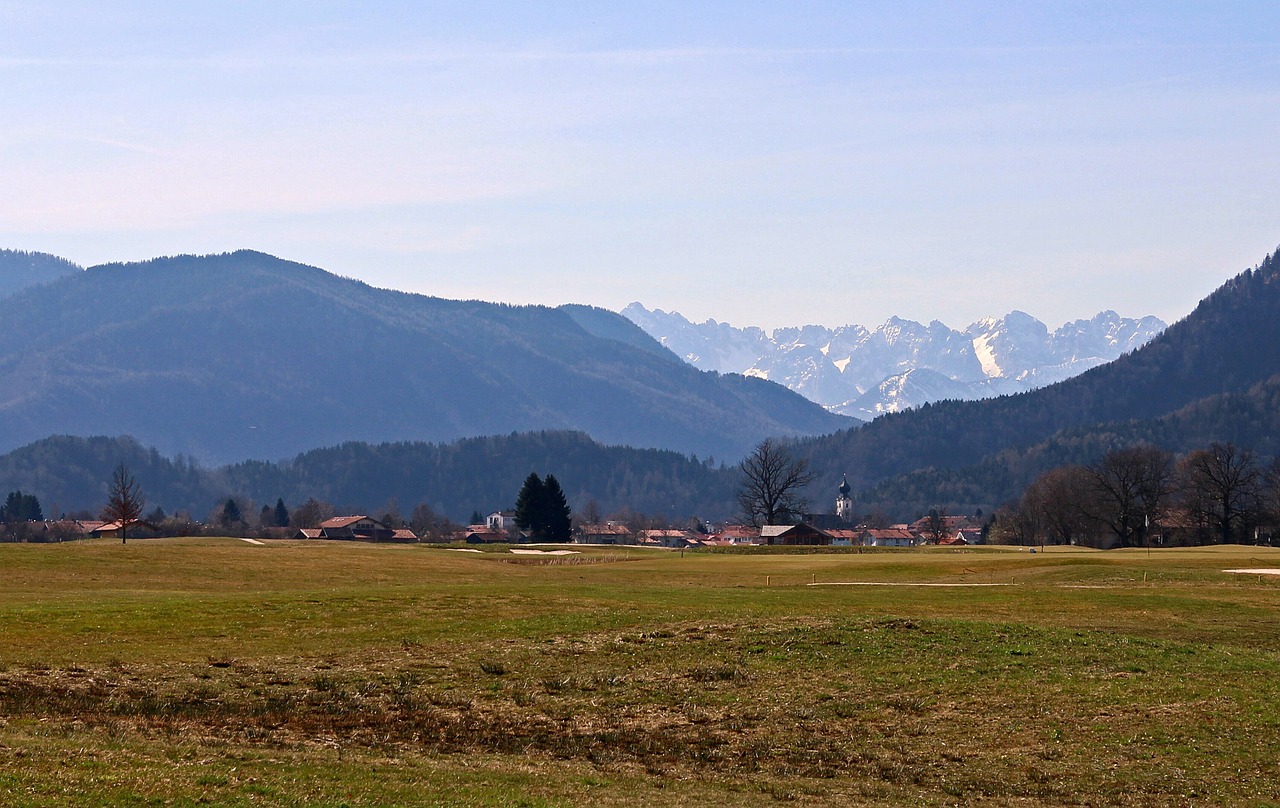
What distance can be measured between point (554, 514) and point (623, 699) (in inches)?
4911

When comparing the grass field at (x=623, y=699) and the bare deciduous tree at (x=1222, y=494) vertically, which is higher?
the bare deciduous tree at (x=1222, y=494)

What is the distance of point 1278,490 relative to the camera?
167 metres

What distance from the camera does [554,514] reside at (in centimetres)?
16075

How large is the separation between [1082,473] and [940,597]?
425ft

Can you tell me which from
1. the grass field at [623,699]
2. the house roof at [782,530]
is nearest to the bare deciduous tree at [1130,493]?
the house roof at [782,530]

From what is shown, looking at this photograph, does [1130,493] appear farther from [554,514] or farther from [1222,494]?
[554,514]

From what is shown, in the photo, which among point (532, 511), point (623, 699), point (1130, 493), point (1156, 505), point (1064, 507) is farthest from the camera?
point (1064, 507)

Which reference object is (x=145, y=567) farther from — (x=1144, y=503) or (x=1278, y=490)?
(x=1278, y=490)

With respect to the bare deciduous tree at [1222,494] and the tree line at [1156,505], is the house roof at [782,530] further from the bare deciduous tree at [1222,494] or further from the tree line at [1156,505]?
the bare deciduous tree at [1222,494]

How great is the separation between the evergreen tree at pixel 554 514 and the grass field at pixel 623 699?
101034 millimetres

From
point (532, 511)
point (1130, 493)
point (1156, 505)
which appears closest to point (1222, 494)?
point (1156, 505)

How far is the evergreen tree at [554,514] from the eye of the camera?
160m

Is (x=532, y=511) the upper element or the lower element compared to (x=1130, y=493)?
lower

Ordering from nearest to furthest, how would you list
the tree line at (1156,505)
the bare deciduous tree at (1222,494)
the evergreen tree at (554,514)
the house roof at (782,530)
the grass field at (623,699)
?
1. the grass field at (623,699)
2. the bare deciduous tree at (1222,494)
3. the tree line at (1156,505)
4. the evergreen tree at (554,514)
5. the house roof at (782,530)
